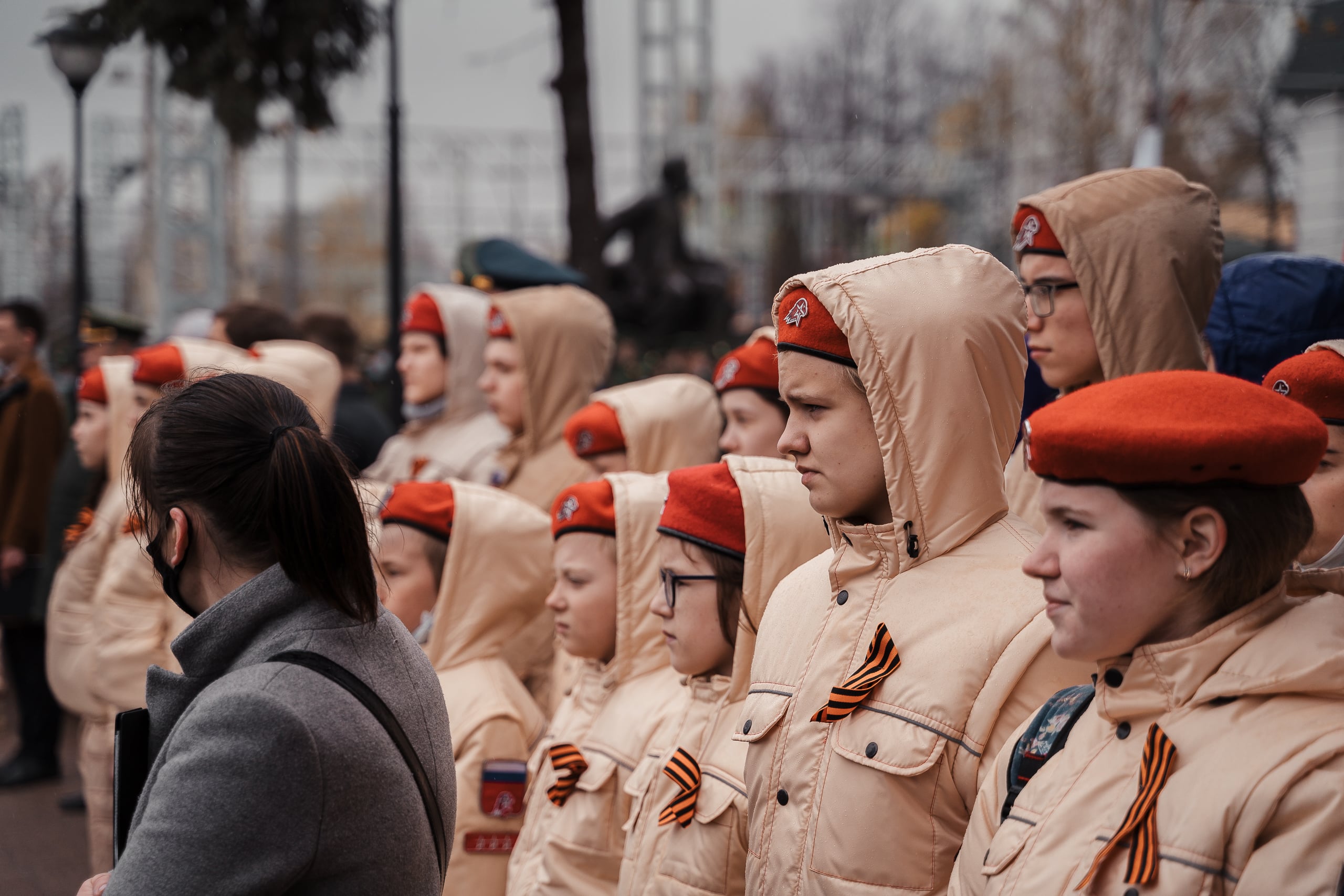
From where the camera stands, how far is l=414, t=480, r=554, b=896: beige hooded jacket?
12.4ft

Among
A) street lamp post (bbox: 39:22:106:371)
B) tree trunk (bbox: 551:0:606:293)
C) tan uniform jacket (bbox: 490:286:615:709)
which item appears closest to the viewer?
tan uniform jacket (bbox: 490:286:615:709)

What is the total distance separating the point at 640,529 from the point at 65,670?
11.9 feet

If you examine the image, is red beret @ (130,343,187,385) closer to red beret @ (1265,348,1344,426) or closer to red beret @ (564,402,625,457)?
red beret @ (564,402,625,457)

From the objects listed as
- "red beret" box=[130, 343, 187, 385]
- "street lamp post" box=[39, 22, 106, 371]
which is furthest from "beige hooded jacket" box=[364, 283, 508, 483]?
"street lamp post" box=[39, 22, 106, 371]

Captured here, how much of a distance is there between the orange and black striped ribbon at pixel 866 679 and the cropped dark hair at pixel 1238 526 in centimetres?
70

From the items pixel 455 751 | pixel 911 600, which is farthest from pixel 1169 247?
pixel 455 751

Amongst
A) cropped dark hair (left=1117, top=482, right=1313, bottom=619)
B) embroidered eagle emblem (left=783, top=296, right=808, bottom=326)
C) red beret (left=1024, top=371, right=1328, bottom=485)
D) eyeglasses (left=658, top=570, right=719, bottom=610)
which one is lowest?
eyeglasses (left=658, top=570, right=719, bottom=610)

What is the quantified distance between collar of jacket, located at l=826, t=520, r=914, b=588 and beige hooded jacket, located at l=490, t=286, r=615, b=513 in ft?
9.86

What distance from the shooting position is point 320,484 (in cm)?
211

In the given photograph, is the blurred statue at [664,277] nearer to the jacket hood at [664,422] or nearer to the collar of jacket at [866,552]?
the jacket hood at [664,422]

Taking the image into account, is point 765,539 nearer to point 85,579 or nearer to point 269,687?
point 269,687

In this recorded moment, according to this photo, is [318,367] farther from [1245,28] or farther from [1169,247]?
[1245,28]

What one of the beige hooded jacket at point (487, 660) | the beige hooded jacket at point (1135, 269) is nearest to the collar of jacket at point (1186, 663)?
the beige hooded jacket at point (1135, 269)

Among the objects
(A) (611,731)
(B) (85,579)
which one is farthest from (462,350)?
(A) (611,731)
